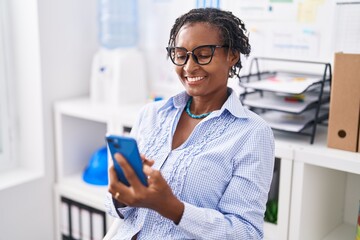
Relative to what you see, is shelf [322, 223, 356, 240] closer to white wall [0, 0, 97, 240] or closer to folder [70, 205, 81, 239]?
folder [70, 205, 81, 239]

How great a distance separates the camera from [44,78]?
7.12 feet

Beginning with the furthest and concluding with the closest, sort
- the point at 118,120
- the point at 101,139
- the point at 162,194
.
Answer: the point at 101,139, the point at 118,120, the point at 162,194

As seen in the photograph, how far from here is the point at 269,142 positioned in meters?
1.19

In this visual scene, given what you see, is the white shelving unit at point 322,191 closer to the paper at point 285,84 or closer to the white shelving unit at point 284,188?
the white shelving unit at point 284,188

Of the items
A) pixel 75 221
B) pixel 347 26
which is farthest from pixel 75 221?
pixel 347 26

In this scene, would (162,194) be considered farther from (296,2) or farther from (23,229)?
(23,229)

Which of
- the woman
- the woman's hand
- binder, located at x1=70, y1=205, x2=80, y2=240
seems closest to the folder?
binder, located at x1=70, y1=205, x2=80, y2=240

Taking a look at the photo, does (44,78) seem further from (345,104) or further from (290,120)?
(345,104)

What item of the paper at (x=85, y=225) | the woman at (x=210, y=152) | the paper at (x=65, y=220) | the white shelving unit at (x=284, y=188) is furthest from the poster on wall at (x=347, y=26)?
the paper at (x=65, y=220)

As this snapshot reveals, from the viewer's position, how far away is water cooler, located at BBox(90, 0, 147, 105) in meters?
Result: 2.19

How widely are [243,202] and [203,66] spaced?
375mm

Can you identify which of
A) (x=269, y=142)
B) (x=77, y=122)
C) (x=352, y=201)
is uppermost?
(x=269, y=142)

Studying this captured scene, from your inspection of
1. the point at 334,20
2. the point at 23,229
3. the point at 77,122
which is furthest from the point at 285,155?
the point at 23,229

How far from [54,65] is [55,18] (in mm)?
230
